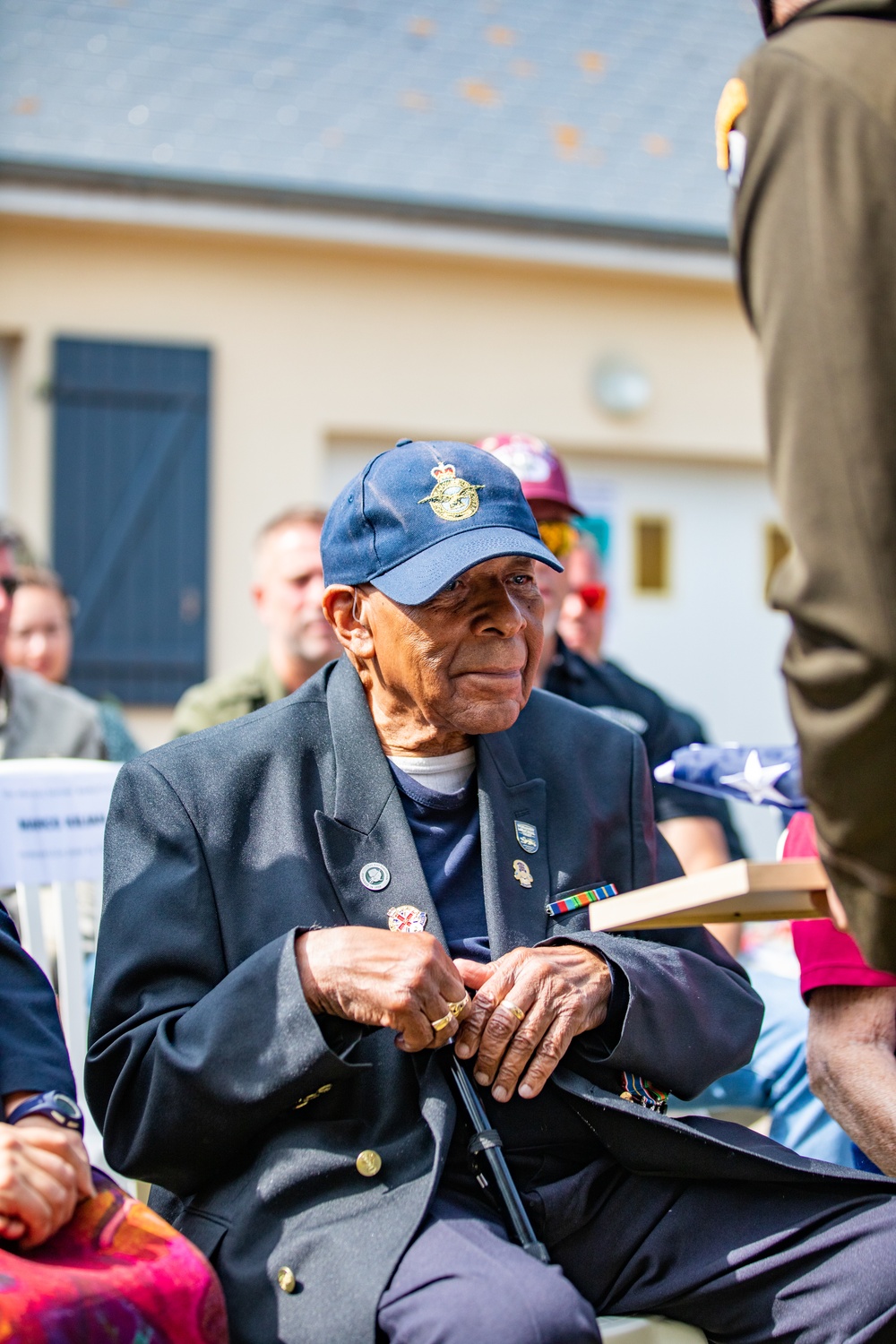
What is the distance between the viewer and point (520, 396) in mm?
7645

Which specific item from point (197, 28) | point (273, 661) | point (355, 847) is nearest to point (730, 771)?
point (355, 847)

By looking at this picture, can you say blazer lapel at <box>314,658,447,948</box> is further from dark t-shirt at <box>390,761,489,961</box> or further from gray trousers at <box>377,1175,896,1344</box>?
gray trousers at <box>377,1175,896,1344</box>

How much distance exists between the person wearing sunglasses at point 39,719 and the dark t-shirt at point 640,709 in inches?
59.0

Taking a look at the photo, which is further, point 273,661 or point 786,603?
point 273,661

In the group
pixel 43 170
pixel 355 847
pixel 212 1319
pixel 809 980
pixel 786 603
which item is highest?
pixel 43 170

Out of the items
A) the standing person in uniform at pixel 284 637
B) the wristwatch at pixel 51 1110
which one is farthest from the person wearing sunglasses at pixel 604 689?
the wristwatch at pixel 51 1110

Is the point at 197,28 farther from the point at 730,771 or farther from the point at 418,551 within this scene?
the point at 730,771

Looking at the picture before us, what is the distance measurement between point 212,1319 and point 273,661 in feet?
10.7

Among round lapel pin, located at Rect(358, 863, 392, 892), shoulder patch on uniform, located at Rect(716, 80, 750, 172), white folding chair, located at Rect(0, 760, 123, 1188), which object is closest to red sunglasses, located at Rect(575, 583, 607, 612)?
white folding chair, located at Rect(0, 760, 123, 1188)

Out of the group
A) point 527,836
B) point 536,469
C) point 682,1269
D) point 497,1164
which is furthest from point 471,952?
point 536,469

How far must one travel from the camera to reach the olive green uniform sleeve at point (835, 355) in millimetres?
1275

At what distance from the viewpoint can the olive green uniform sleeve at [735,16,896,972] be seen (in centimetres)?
128

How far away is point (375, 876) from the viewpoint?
2277mm

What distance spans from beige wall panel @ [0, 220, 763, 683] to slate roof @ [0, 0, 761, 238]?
39 centimetres
